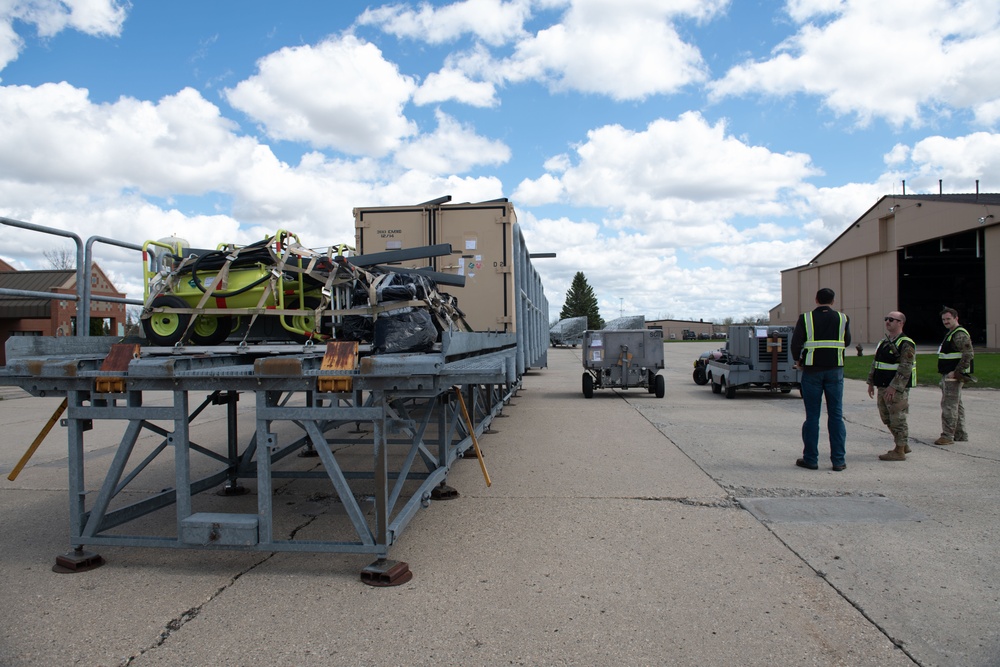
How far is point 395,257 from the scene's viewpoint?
17.1 ft

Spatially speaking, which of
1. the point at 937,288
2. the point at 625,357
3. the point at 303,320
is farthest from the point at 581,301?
the point at 303,320

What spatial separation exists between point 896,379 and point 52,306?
1454 centimetres

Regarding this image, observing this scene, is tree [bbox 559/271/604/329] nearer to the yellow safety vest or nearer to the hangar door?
the hangar door

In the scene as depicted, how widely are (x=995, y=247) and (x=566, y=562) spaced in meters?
39.3

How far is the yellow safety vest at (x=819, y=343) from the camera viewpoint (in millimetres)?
7137

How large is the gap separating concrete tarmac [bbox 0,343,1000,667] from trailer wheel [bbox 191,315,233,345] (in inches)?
57.5

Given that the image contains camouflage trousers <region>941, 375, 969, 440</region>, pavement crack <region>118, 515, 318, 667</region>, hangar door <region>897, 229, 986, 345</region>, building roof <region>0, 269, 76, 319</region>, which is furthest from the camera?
hangar door <region>897, 229, 986, 345</region>

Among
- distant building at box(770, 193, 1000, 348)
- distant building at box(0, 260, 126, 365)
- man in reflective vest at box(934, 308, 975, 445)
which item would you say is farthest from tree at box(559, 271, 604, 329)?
man in reflective vest at box(934, 308, 975, 445)

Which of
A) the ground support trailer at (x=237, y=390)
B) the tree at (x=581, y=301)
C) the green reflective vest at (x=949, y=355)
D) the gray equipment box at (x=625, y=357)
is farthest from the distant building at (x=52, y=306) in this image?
the tree at (x=581, y=301)

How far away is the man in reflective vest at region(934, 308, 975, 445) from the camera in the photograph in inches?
329

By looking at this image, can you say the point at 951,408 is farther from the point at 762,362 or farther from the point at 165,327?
the point at 165,327

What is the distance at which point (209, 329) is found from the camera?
474 centimetres

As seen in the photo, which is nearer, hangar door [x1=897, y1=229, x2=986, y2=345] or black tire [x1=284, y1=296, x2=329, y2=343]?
black tire [x1=284, y1=296, x2=329, y2=343]

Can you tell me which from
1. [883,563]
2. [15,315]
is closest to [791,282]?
[15,315]
